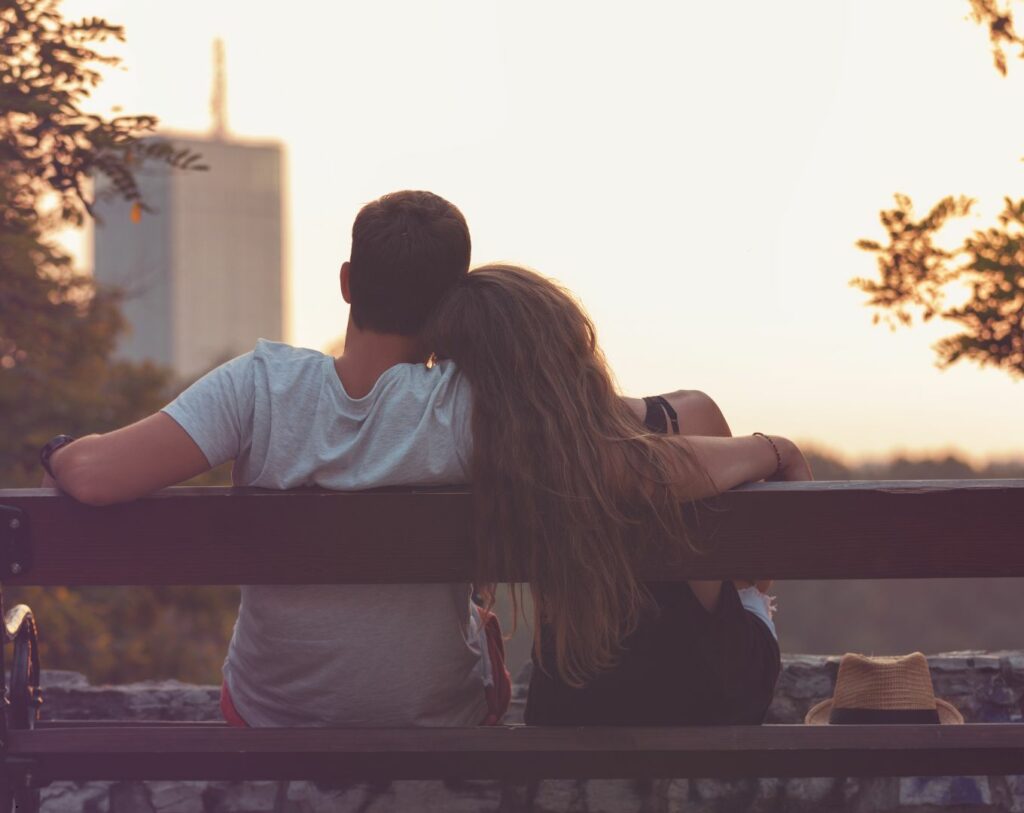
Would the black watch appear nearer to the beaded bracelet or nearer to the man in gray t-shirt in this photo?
the man in gray t-shirt

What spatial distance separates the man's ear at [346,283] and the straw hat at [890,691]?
3.88 ft

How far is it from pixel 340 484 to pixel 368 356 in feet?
0.79

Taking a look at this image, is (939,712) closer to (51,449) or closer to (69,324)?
(51,449)

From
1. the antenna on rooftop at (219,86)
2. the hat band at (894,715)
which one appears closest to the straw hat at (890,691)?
the hat band at (894,715)

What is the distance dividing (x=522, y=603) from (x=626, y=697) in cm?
33

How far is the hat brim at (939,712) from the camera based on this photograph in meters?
2.92

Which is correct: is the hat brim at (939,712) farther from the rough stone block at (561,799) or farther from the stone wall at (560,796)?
the rough stone block at (561,799)

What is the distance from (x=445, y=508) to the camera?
2355mm

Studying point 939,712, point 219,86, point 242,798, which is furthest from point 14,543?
point 219,86

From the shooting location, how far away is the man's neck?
2.55 metres

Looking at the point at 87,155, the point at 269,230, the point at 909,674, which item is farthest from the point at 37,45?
the point at 269,230

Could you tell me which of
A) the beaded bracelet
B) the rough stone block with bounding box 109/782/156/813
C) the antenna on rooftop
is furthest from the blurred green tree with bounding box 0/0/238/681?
the antenna on rooftop

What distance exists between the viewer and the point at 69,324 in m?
11.6

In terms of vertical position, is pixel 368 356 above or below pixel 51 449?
above
